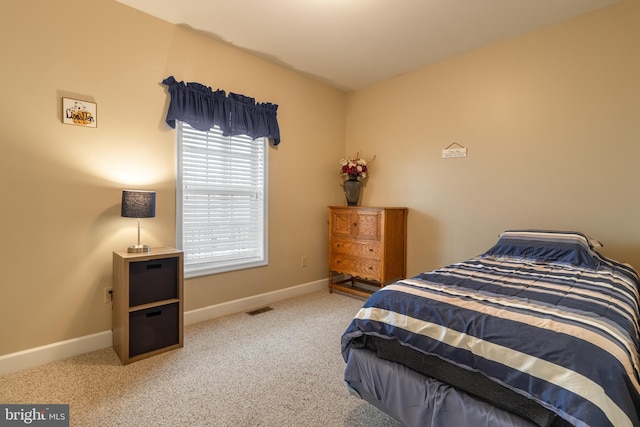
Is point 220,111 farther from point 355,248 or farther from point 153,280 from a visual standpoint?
point 355,248

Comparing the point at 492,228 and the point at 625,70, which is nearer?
the point at 625,70

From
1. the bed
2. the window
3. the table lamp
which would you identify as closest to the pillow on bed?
the bed

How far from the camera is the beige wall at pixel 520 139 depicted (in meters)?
2.42

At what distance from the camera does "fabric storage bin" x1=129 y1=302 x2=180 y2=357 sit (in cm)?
220

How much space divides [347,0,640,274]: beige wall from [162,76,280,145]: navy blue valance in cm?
148

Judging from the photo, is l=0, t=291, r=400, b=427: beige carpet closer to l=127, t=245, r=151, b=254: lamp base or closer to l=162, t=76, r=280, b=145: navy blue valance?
l=127, t=245, r=151, b=254: lamp base

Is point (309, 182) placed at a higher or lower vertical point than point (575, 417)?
higher

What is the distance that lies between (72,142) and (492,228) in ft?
12.2

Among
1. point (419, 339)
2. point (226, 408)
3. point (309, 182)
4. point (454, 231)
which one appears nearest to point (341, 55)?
point (309, 182)

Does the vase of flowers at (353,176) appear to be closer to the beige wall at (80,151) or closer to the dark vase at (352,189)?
the dark vase at (352,189)

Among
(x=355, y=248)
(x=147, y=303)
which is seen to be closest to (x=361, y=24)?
(x=355, y=248)

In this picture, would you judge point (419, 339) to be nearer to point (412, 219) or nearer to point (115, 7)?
point (412, 219)

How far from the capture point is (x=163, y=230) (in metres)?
2.71

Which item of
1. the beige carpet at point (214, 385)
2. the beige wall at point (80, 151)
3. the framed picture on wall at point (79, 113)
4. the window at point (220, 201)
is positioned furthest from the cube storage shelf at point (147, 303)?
the framed picture on wall at point (79, 113)
